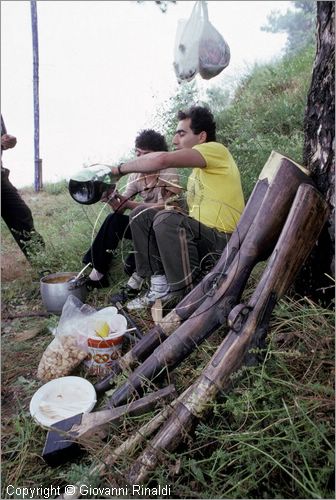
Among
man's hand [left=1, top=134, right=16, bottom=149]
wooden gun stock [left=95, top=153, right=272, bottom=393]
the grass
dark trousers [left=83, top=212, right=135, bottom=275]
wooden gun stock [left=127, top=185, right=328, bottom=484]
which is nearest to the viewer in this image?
the grass

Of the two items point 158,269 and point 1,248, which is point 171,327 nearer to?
point 158,269

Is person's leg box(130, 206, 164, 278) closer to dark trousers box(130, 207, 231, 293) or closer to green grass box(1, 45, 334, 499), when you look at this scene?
dark trousers box(130, 207, 231, 293)

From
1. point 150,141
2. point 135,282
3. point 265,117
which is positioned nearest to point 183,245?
point 135,282

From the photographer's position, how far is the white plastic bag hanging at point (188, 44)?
2.55 meters

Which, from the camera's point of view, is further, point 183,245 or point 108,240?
point 108,240

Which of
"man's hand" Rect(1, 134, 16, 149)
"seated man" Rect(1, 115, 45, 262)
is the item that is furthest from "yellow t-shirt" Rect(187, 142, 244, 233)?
"man's hand" Rect(1, 134, 16, 149)

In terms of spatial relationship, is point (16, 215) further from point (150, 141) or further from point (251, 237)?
point (251, 237)

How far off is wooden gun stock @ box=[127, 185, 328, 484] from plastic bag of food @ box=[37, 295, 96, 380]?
0.82 metres

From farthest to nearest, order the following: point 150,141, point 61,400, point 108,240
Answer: point 150,141
point 108,240
point 61,400

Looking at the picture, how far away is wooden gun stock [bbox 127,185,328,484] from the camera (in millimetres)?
1187

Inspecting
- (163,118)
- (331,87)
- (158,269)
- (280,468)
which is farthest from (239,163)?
(280,468)

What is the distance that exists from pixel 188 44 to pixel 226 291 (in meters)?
2.00

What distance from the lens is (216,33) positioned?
2.59m

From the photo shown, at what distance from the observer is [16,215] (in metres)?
3.28
